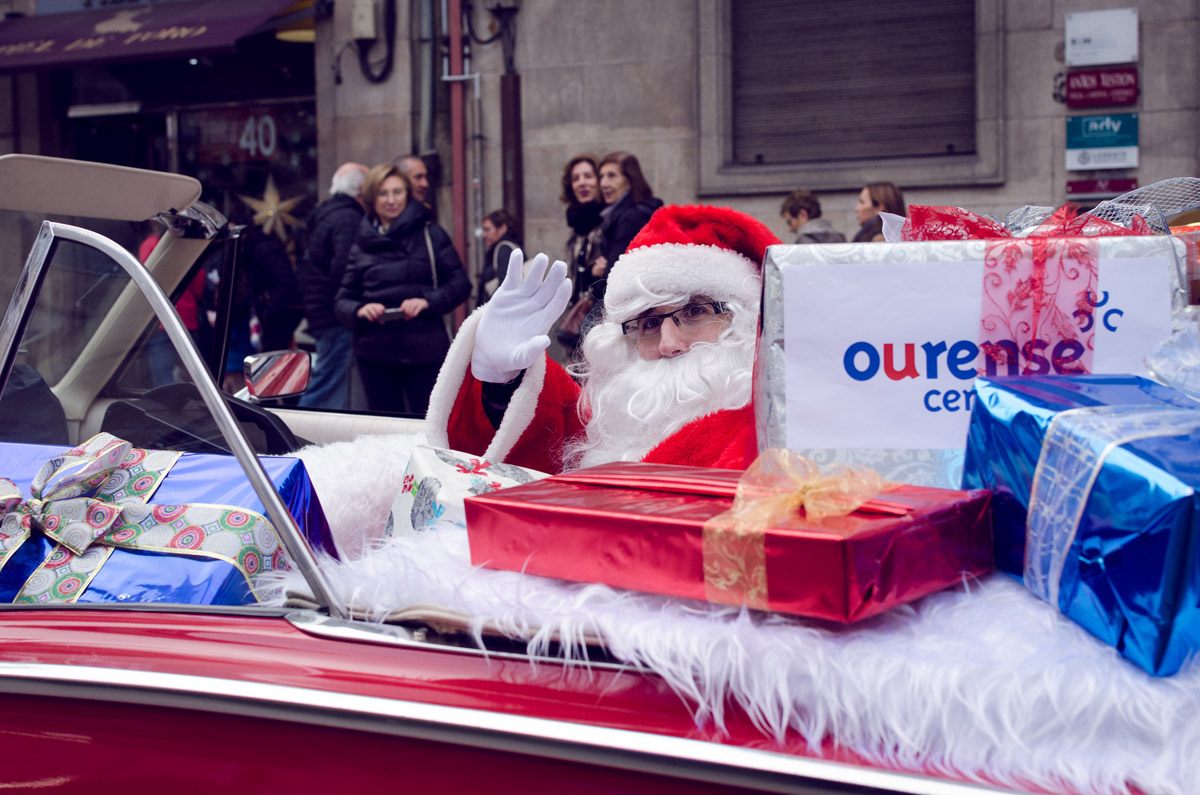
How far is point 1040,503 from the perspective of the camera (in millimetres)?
1198

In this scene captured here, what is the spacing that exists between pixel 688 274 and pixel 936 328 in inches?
45.3

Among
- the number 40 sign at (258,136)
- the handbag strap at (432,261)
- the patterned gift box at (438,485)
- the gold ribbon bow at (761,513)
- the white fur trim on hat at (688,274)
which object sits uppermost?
the number 40 sign at (258,136)

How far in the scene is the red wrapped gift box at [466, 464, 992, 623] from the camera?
112 cm

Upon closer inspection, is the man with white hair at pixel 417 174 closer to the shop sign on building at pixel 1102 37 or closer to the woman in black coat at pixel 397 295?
the woman in black coat at pixel 397 295

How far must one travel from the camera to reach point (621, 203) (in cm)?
592

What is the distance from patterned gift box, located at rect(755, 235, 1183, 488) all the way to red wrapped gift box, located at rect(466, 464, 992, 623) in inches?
7.0

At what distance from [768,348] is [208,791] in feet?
2.85

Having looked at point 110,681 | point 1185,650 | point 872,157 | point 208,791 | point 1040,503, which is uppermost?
point 872,157

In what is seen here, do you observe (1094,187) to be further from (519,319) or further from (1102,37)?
(519,319)

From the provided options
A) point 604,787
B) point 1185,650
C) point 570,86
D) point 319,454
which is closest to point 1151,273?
point 1185,650

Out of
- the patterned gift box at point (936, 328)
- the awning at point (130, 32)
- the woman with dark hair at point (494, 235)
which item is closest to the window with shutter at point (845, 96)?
the woman with dark hair at point (494, 235)

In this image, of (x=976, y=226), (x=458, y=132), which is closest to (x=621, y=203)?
(x=458, y=132)

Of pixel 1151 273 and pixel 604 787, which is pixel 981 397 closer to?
pixel 1151 273

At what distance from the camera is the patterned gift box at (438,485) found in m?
1.86
